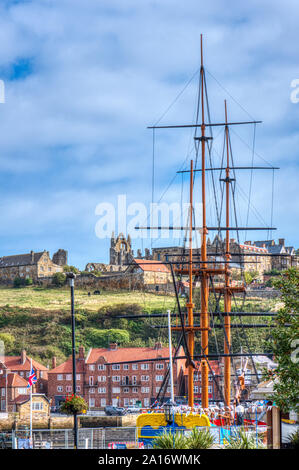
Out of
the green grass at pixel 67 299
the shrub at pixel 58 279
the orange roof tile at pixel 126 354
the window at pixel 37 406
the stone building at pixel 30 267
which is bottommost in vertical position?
the window at pixel 37 406

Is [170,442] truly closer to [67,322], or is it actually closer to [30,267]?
[67,322]

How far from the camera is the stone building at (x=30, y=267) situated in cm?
13300

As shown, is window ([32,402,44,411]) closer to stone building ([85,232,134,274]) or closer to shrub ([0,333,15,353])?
shrub ([0,333,15,353])

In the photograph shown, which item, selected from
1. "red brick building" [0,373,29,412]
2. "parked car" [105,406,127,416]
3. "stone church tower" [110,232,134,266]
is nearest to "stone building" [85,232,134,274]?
"stone church tower" [110,232,134,266]

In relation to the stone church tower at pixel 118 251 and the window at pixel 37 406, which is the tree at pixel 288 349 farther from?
the stone church tower at pixel 118 251

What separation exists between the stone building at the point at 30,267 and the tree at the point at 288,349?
114408 millimetres

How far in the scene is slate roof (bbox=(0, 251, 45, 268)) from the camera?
134 meters

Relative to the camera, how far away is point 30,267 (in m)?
134

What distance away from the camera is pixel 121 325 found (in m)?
93.8

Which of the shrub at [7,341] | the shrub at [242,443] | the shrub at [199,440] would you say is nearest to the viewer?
the shrub at [242,443]

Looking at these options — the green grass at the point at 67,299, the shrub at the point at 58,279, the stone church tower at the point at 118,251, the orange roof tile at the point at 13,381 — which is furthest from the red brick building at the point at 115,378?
the stone church tower at the point at 118,251

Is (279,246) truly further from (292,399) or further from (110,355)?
(292,399)

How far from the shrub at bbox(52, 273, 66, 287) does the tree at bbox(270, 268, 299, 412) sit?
353 feet

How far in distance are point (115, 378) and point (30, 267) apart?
2806 inches
